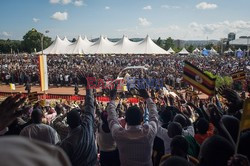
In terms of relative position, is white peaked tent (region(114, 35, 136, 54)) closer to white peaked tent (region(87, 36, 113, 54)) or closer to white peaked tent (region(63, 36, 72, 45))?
white peaked tent (region(87, 36, 113, 54))

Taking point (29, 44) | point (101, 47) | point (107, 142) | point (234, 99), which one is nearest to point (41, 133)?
point (107, 142)

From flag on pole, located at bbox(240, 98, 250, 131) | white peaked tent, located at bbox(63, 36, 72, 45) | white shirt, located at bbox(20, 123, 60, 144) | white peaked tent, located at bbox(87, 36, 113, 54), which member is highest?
white peaked tent, located at bbox(63, 36, 72, 45)

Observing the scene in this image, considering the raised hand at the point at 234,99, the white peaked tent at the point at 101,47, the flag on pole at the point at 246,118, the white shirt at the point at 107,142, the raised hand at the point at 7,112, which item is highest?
the white peaked tent at the point at 101,47

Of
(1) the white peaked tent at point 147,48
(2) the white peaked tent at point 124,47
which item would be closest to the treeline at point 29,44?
(2) the white peaked tent at point 124,47

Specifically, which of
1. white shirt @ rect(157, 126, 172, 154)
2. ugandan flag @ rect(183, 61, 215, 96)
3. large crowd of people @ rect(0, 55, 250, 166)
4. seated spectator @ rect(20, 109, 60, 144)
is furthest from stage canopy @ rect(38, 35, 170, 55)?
seated spectator @ rect(20, 109, 60, 144)

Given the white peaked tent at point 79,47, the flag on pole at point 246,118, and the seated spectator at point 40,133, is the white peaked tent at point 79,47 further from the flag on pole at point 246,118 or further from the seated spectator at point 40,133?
the flag on pole at point 246,118

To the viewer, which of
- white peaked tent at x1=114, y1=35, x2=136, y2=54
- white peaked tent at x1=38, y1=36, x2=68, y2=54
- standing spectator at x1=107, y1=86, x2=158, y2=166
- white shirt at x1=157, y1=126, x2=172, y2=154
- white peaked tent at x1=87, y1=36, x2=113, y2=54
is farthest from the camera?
white peaked tent at x1=38, y1=36, x2=68, y2=54

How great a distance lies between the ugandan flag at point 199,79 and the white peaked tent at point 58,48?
35.4 meters

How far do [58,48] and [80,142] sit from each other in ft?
131

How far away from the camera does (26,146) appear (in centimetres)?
72

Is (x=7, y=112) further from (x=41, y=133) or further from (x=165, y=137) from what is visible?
(x=165, y=137)

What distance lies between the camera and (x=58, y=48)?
41.6m

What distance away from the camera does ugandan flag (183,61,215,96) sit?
6.21 meters

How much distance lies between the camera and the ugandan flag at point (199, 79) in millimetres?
6207
